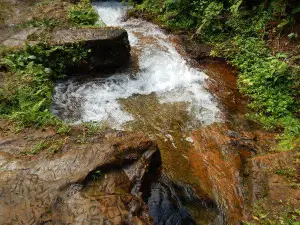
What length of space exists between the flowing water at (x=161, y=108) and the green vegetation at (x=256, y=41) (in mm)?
1214

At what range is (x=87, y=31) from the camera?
25.3 feet

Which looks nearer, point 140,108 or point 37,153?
point 37,153

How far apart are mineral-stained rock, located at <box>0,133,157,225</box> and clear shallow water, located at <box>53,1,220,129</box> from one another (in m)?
1.86

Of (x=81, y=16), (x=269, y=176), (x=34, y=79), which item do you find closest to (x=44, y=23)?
(x=81, y=16)

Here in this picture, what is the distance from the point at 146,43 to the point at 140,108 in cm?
360

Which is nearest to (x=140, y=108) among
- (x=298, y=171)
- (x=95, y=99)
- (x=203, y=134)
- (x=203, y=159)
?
(x=95, y=99)

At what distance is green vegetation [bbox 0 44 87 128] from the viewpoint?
17.4 ft

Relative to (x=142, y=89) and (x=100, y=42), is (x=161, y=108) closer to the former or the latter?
(x=142, y=89)

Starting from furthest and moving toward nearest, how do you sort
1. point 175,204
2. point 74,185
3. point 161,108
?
point 161,108, point 175,204, point 74,185

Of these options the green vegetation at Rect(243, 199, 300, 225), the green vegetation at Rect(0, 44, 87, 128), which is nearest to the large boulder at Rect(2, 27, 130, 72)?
the green vegetation at Rect(0, 44, 87, 128)

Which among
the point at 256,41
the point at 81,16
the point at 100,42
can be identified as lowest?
the point at 81,16

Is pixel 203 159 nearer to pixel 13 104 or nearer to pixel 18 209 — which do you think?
pixel 18 209

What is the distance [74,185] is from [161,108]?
3.54 meters

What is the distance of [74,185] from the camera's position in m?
3.73
